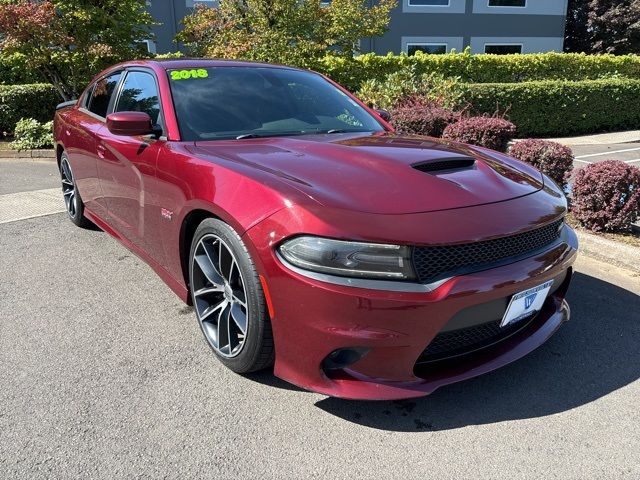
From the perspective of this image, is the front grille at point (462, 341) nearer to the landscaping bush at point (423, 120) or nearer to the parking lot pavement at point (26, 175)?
the landscaping bush at point (423, 120)

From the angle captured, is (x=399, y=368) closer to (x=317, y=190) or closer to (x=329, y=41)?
(x=317, y=190)

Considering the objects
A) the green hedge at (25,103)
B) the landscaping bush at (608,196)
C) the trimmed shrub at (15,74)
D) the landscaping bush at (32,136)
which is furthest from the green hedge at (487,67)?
the landscaping bush at (608,196)

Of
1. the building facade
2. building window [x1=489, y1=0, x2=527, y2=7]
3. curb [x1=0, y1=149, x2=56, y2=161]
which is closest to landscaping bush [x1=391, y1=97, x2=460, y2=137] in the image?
curb [x1=0, y1=149, x2=56, y2=161]

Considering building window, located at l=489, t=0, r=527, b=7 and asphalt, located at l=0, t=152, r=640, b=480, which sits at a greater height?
building window, located at l=489, t=0, r=527, b=7

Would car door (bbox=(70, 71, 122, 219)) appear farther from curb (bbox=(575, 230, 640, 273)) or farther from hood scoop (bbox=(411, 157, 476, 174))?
curb (bbox=(575, 230, 640, 273))

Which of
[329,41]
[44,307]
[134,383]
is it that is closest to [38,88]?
[329,41]

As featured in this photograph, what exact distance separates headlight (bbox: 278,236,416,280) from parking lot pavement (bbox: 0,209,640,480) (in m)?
0.73

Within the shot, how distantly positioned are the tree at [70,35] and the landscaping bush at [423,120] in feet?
19.5

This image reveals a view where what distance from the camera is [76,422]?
233cm

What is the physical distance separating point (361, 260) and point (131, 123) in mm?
1715

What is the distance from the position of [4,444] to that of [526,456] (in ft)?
7.12

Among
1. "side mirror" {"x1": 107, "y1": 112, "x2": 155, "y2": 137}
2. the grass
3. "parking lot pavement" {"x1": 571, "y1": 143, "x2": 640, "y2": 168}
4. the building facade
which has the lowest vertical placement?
"parking lot pavement" {"x1": 571, "y1": 143, "x2": 640, "y2": 168}

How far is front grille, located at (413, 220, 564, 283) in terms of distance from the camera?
2.10 metres

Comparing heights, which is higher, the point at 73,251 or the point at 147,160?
the point at 147,160
